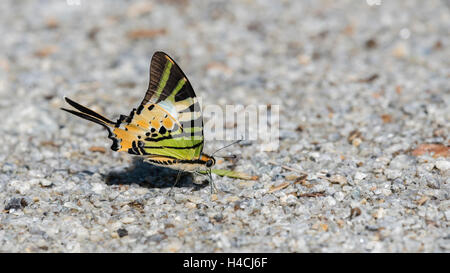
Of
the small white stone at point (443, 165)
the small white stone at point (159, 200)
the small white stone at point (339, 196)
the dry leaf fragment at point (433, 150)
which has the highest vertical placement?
the dry leaf fragment at point (433, 150)

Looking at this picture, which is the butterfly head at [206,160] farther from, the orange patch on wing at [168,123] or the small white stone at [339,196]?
the small white stone at [339,196]

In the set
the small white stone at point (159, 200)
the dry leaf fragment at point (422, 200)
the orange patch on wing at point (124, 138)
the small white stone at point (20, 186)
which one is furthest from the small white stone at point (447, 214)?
the small white stone at point (20, 186)

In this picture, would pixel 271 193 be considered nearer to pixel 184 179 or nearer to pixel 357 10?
pixel 184 179

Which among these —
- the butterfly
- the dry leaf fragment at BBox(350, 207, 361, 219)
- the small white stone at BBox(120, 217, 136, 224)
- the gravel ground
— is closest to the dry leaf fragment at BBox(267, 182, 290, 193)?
the gravel ground

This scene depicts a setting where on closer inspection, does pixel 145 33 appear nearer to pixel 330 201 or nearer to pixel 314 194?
pixel 314 194

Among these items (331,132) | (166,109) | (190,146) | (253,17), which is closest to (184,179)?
(190,146)

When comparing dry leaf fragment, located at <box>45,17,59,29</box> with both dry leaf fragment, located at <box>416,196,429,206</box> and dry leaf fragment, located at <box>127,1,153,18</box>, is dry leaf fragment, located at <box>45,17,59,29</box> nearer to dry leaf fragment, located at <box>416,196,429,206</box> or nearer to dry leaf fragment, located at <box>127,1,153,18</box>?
dry leaf fragment, located at <box>127,1,153,18</box>

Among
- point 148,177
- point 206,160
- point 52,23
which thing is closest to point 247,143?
point 206,160

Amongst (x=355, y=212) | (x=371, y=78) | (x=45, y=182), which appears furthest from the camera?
(x=371, y=78)

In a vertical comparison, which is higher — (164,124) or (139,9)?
(139,9)
